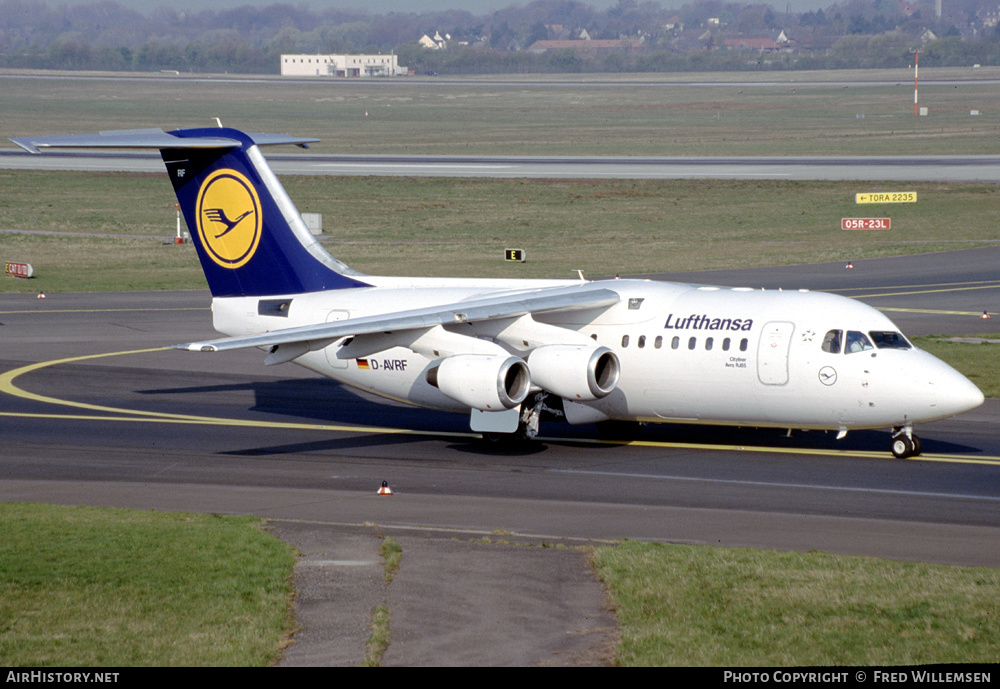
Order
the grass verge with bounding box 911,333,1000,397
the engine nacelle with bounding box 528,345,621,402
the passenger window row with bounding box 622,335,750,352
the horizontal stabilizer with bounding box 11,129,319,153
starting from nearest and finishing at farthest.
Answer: the horizontal stabilizer with bounding box 11,129,319,153, the engine nacelle with bounding box 528,345,621,402, the passenger window row with bounding box 622,335,750,352, the grass verge with bounding box 911,333,1000,397

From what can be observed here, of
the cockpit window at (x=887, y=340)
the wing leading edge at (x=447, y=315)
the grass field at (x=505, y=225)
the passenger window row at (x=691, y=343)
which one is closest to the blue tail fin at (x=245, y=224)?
the wing leading edge at (x=447, y=315)

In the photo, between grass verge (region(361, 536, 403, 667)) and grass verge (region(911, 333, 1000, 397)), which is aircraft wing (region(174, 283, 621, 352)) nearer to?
grass verge (region(361, 536, 403, 667))

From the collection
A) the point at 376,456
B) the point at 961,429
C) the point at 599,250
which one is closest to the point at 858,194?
the point at 599,250

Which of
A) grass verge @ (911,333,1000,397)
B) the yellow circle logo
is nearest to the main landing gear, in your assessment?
grass verge @ (911,333,1000,397)

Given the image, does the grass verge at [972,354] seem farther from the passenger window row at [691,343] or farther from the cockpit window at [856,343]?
the passenger window row at [691,343]

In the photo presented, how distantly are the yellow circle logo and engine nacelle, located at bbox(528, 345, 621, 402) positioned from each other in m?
7.67

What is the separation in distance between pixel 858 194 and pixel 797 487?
57330mm

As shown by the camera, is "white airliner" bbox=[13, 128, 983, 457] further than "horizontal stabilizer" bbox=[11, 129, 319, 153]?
Yes

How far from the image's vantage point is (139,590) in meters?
15.2

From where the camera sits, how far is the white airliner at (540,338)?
24.4 metres

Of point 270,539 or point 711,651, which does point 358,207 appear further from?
point 711,651

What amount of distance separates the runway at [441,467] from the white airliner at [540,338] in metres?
1.13

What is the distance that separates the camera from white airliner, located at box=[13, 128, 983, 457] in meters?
24.4

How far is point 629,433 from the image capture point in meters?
27.4
